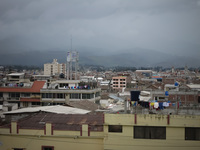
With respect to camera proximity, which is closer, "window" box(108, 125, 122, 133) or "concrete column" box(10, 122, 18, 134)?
"window" box(108, 125, 122, 133)

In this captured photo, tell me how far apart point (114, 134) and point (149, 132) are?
190 centimetres

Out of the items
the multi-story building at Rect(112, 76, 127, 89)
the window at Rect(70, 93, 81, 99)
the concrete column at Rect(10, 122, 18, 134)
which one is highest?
the concrete column at Rect(10, 122, 18, 134)

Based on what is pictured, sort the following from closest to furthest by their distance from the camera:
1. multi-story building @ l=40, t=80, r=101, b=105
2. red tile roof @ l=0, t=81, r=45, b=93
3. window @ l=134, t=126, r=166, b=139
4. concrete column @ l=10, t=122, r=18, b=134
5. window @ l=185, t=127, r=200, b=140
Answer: window @ l=185, t=127, r=200, b=140, window @ l=134, t=126, r=166, b=139, concrete column @ l=10, t=122, r=18, b=134, multi-story building @ l=40, t=80, r=101, b=105, red tile roof @ l=0, t=81, r=45, b=93

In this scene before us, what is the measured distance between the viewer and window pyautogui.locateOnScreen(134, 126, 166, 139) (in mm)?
13398

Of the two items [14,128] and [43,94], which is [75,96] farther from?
[14,128]

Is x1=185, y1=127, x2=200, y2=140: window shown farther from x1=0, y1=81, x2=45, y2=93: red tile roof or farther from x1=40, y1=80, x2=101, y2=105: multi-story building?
x1=0, y1=81, x2=45, y2=93: red tile roof

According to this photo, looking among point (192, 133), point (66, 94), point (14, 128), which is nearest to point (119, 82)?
point (66, 94)

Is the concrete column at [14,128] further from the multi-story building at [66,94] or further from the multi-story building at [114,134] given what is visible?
the multi-story building at [66,94]

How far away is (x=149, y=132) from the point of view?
1348 cm

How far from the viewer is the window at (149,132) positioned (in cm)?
1340

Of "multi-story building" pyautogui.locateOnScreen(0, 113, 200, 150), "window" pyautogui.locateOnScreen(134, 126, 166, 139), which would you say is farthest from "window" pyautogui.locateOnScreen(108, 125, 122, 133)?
"window" pyautogui.locateOnScreen(134, 126, 166, 139)

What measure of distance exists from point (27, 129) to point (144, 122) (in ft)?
22.1

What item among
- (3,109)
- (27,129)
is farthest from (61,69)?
(27,129)

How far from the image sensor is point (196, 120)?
13023 mm
